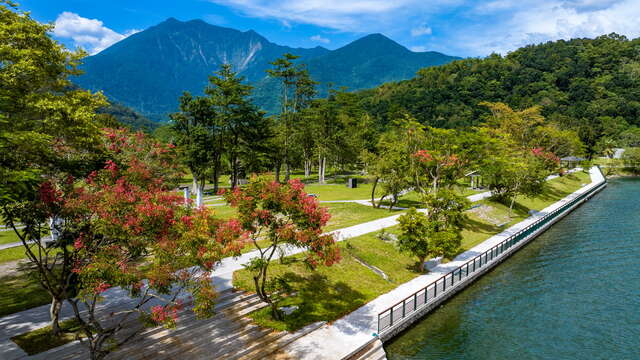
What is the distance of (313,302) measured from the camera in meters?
18.4

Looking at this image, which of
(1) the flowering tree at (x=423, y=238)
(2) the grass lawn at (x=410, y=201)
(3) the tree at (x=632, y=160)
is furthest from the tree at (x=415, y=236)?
(3) the tree at (x=632, y=160)

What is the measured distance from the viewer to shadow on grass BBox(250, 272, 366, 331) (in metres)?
16.4

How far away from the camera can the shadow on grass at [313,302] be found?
1637cm

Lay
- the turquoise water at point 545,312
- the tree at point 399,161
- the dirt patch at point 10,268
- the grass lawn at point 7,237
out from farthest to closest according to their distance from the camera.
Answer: the tree at point 399,161 < the grass lawn at point 7,237 < the dirt patch at point 10,268 < the turquoise water at point 545,312

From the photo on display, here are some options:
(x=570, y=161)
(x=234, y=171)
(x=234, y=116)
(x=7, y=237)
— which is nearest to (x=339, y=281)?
(x=7, y=237)

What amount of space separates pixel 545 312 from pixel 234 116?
38.3 m

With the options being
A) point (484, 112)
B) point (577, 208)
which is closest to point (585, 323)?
point (577, 208)

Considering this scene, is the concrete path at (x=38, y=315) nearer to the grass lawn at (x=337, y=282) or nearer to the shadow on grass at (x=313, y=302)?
the grass lawn at (x=337, y=282)

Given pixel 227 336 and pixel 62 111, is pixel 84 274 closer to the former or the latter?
pixel 227 336

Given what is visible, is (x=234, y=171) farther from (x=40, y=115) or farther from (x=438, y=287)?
(x=438, y=287)

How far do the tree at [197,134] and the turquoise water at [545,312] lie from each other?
33479 millimetres

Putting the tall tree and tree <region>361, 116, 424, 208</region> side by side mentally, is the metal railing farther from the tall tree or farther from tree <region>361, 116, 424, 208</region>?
the tall tree

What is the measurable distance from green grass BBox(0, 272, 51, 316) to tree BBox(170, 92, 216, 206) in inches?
1035

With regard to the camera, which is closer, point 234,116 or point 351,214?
point 351,214
